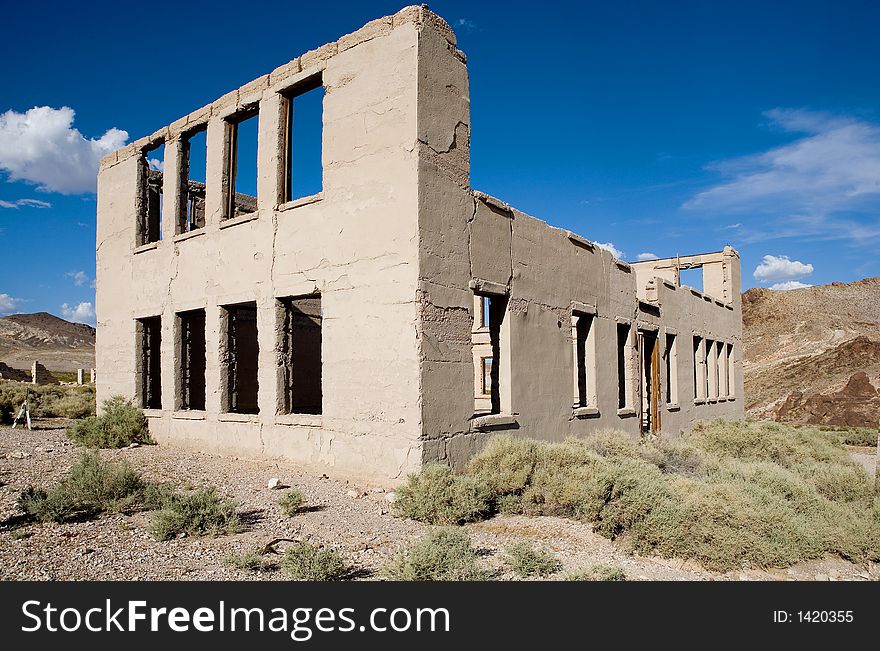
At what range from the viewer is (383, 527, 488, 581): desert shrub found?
493 centimetres

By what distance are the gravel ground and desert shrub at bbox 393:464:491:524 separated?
188mm

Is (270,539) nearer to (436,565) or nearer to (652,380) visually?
(436,565)

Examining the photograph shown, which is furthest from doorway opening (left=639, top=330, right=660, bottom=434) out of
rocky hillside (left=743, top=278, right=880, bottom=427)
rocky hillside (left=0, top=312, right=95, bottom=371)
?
rocky hillside (left=0, top=312, right=95, bottom=371)

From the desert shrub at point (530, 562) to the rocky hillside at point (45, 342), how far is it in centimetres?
6761

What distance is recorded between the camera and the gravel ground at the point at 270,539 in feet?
17.1

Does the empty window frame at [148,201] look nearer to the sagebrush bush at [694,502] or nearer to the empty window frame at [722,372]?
the sagebrush bush at [694,502]

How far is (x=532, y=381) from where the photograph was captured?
11055mm

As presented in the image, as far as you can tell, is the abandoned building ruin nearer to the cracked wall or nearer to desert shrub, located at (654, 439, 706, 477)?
the cracked wall

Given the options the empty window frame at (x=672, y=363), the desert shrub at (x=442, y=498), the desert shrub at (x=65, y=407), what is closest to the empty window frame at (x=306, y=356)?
the desert shrub at (x=65, y=407)

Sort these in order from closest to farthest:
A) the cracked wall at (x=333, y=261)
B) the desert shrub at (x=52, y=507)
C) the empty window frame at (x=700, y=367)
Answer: the desert shrub at (x=52, y=507), the cracked wall at (x=333, y=261), the empty window frame at (x=700, y=367)

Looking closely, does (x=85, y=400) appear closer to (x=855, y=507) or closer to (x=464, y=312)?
(x=464, y=312)

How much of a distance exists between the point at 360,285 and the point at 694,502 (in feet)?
17.3
